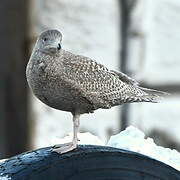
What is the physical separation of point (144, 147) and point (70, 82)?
60 cm

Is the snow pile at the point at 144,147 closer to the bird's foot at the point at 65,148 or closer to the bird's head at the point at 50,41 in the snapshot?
the bird's foot at the point at 65,148

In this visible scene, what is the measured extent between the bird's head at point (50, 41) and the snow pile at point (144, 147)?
0.67 m

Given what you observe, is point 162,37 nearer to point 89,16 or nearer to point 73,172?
point 89,16

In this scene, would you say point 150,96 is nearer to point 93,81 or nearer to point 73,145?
point 93,81

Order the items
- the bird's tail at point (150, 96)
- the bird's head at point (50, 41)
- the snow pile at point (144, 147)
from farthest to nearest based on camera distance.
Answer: the snow pile at point (144, 147)
the bird's tail at point (150, 96)
the bird's head at point (50, 41)

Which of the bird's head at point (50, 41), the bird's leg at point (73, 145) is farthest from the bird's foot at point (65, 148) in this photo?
the bird's head at point (50, 41)

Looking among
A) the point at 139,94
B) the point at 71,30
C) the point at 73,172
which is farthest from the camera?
the point at 71,30

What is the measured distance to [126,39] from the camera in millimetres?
7207

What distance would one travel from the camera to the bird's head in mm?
3279

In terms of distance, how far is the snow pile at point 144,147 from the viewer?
3.76 m

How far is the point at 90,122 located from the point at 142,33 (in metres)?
0.80

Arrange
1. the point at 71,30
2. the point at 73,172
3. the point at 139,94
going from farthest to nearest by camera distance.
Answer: the point at 71,30 < the point at 139,94 < the point at 73,172

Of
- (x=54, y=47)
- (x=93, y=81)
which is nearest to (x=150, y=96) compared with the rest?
(x=93, y=81)

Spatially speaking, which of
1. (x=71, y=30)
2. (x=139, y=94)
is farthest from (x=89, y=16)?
(x=139, y=94)
